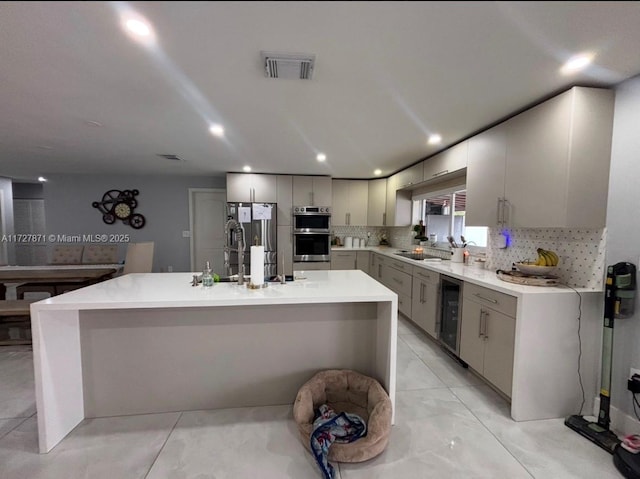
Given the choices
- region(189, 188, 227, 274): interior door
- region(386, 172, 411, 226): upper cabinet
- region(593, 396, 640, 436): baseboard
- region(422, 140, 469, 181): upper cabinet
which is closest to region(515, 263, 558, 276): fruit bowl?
region(593, 396, 640, 436): baseboard

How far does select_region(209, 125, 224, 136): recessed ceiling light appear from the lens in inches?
103

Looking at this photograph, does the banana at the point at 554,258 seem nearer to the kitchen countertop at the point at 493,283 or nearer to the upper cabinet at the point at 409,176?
the kitchen countertop at the point at 493,283

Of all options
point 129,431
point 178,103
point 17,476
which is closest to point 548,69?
point 178,103

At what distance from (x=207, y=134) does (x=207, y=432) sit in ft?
8.35

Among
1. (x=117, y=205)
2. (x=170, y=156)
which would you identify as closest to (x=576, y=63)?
(x=170, y=156)

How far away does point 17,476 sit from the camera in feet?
4.62

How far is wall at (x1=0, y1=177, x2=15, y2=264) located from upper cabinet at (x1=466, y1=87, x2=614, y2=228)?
29.7 feet

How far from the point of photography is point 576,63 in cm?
154

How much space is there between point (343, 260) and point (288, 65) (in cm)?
373

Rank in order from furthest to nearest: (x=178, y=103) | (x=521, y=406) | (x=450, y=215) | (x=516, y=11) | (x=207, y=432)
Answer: (x=450, y=215) → (x=178, y=103) → (x=521, y=406) → (x=207, y=432) → (x=516, y=11)

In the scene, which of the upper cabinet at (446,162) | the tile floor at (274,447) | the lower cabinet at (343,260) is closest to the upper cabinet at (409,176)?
the upper cabinet at (446,162)

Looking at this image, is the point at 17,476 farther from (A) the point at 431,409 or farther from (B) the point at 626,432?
(B) the point at 626,432

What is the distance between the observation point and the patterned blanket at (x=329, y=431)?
141cm

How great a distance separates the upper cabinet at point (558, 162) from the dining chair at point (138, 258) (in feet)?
14.6
